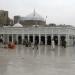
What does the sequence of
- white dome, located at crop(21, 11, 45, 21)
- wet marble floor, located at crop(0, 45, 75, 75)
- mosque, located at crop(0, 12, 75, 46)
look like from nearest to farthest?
wet marble floor, located at crop(0, 45, 75, 75), mosque, located at crop(0, 12, 75, 46), white dome, located at crop(21, 11, 45, 21)

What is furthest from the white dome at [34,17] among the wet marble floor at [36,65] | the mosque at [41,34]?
the wet marble floor at [36,65]

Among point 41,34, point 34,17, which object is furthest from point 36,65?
point 34,17

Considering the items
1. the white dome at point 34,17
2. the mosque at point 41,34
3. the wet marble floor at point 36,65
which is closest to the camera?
the wet marble floor at point 36,65

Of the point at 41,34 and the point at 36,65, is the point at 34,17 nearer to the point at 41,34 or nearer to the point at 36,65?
the point at 41,34

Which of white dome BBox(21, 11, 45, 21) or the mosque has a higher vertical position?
white dome BBox(21, 11, 45, 21)

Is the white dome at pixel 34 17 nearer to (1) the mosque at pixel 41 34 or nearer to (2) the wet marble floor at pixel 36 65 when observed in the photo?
(1) the mosque at pixel 41 34

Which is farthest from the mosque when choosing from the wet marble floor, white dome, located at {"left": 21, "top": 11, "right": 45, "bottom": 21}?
the wet marble floor

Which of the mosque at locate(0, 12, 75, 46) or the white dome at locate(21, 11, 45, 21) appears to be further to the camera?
the white dome at locate(21, 11, 45, 21)

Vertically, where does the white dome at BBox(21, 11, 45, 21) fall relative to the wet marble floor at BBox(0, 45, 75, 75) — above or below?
above

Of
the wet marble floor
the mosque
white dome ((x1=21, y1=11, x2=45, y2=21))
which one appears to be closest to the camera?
the wet marble floor

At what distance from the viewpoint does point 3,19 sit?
112m

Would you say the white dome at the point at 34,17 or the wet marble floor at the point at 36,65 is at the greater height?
the white dome at the point at 34,17

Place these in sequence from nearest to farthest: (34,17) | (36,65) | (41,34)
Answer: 1. (36,65)
2. (41,34)
3. (34,17)

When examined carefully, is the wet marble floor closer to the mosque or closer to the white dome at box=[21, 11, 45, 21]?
the mosque
